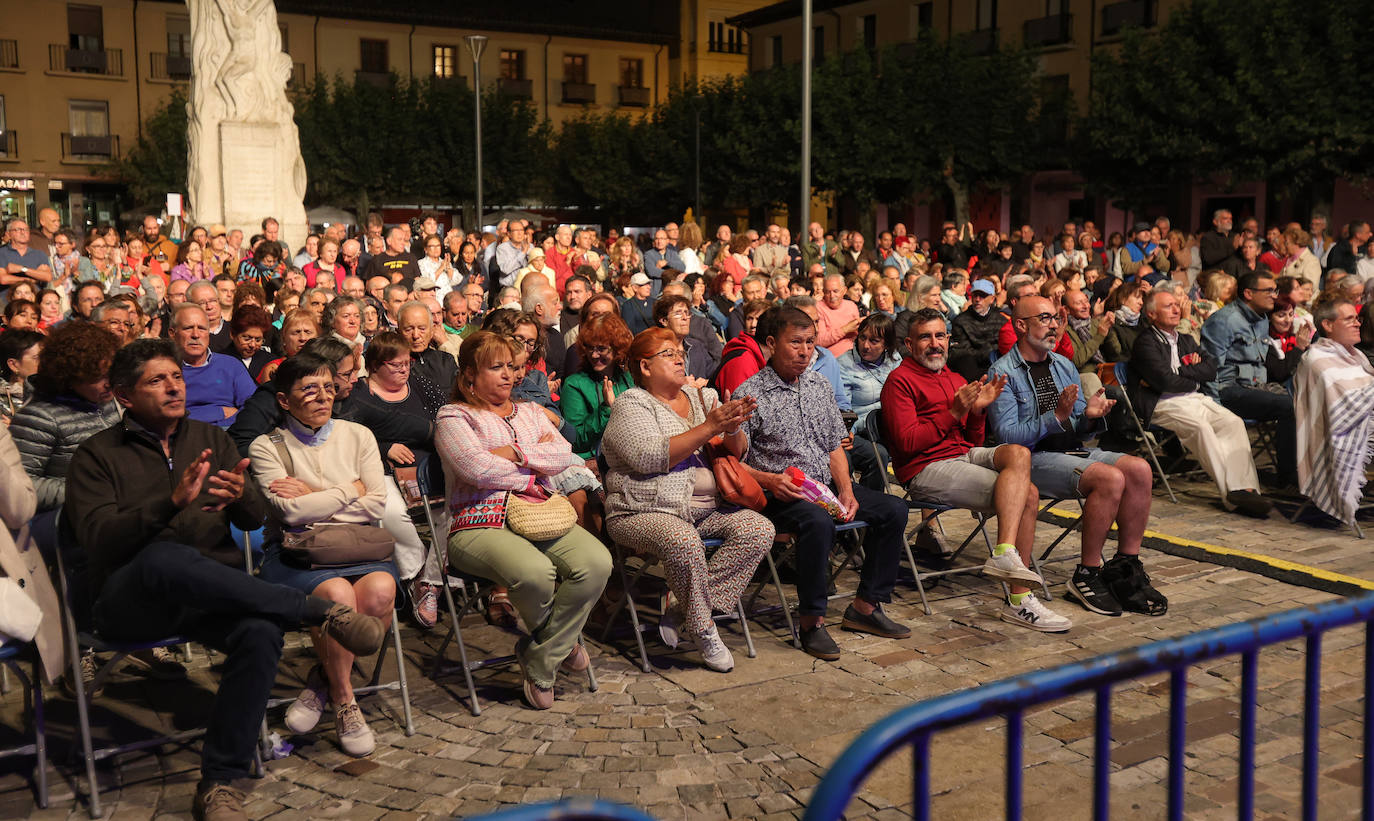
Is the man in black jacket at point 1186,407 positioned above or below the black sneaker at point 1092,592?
above

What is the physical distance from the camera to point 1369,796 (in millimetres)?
3078

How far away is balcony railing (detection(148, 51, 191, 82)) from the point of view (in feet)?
159

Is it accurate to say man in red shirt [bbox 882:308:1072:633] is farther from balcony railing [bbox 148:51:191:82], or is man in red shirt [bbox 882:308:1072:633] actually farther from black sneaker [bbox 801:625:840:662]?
balcony railing [bbox 148:51:191:82]

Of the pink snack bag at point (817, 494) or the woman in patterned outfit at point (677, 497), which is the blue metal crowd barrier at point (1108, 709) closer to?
the woman in patterned outfit at point (677, 497)

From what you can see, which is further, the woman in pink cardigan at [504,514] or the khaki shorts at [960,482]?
the khaki shorts at [960,482]

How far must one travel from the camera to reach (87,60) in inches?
1853

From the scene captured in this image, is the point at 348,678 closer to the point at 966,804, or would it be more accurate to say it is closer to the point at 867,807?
the point at 867,807

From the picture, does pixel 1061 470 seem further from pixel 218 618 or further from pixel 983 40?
pixel 983 40

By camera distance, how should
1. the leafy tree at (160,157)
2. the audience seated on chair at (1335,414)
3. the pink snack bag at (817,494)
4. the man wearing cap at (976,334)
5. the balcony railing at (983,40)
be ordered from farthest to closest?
the leafy tree at (160,157), the balcony railing at (983,40), the man wearing cap at (976,334), the audience seated on chair at (1335,414), the pink snack bag at (817,494)

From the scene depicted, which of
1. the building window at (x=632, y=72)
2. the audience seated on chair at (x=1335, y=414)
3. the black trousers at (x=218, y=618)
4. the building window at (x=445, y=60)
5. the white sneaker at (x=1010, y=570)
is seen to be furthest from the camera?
the building window at (x=632, y=72)

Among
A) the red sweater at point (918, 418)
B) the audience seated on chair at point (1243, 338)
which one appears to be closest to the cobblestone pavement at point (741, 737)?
the red sweater at point (918, 418)

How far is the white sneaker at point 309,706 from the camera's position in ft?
16.8

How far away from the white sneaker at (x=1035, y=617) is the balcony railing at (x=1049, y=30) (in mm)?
34603

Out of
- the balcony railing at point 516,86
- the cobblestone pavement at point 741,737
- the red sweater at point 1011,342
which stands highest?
the balcony railing at point 516,86
